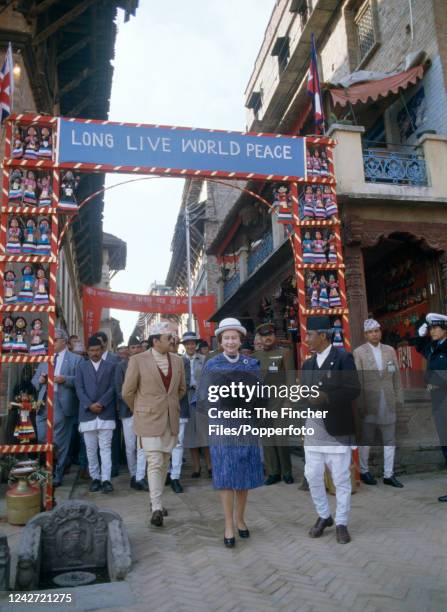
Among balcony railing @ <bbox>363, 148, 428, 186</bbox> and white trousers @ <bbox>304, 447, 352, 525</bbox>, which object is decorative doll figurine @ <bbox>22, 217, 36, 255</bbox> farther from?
balcony railing @ <bbox>363, 148, 428, 186</bbox>

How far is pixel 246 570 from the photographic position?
380cm

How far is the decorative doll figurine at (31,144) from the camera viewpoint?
21.7ft

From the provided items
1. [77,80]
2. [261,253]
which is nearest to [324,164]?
[261,253]

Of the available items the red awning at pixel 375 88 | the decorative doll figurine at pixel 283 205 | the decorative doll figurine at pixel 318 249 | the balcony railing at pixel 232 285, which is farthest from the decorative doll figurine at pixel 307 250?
the balcony railing at pixel 232 285

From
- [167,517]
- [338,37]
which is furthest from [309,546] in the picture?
[338,37]

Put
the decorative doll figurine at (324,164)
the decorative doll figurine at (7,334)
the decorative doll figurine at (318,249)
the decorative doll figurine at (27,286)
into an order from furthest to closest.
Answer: the decorative doll figurine at (324,164)
the decorative doll figurine at (318,249)
the decorative doll figurine at (27,286)
the decorative doll figurine at (7,334)

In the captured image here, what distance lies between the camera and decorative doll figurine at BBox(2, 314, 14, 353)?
242 inches

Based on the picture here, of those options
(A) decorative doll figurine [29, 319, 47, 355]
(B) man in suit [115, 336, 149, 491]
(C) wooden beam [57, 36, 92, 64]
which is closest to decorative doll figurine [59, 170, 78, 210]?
(A) decorative doll figurine [29, 319, 47, 355]

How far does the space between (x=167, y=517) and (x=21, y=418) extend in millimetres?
2081

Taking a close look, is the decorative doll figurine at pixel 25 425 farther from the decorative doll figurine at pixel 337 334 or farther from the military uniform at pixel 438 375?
the military uniform at pixel 438 375

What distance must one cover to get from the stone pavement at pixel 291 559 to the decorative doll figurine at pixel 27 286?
2.58m

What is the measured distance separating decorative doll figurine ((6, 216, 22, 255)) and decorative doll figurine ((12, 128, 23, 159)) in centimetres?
83

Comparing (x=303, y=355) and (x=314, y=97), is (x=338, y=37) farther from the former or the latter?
(x=303, y=355)

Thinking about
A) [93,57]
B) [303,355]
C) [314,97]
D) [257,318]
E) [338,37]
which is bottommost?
[303,355]
